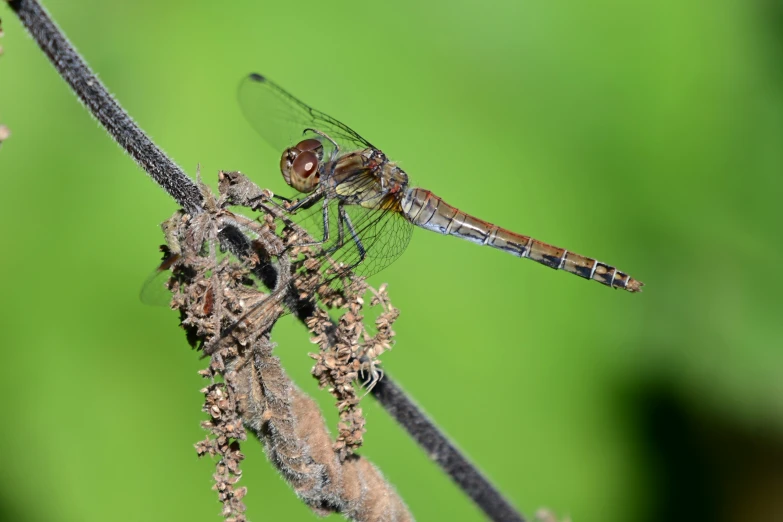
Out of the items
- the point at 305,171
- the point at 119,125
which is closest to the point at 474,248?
the point at 305,171

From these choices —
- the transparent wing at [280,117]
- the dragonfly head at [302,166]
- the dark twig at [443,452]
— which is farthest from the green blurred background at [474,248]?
the dark twig at [443,452]

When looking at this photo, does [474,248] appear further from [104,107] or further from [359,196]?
[104,107]

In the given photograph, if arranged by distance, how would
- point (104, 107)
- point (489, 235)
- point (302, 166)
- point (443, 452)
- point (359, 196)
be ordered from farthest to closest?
point (489, 235) < point (359, 196) < point (302, 166) < point (443, 452) < point (104, 107)

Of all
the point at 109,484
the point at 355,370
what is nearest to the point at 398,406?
the point at 355,370

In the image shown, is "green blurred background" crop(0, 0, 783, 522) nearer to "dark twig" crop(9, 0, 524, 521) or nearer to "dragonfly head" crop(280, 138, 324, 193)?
"dragonfly head" crop(280, 138, 324, 193)

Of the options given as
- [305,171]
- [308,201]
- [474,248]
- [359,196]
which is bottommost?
[308,201]

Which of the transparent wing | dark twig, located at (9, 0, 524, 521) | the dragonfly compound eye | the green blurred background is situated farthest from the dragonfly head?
dark twig, located at (9, 0, 524, 521)

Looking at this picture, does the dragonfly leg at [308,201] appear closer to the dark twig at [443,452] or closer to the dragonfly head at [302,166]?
the dragonfly head at [302,166]
